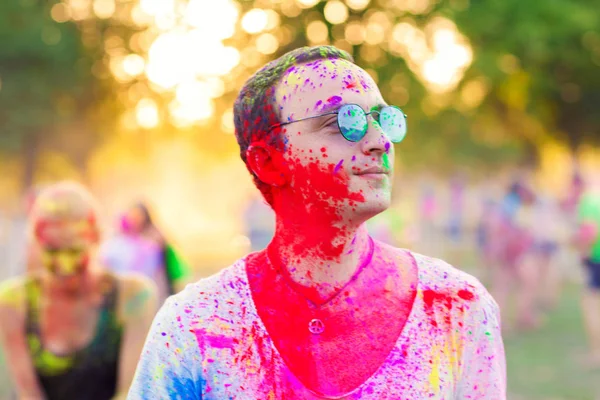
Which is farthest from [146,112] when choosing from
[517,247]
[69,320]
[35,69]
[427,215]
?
[69,320]

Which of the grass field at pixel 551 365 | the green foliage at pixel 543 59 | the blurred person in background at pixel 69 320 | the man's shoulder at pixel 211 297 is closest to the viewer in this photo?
the man's shoulder at pixel 211 297

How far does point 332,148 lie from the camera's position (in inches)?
79.0

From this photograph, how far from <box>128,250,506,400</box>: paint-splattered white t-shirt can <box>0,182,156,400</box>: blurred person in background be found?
2.24m

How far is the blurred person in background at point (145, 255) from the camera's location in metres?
6.27

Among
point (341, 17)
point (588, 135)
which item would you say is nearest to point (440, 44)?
point (341, 17)

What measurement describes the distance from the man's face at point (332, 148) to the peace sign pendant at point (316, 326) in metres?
0.27

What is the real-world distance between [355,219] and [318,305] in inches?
9.2

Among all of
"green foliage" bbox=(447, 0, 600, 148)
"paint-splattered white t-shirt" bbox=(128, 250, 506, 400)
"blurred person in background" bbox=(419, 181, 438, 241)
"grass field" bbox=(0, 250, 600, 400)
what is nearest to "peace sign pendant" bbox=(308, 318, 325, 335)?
"paint-splattered white t-shirt" bbox=(128, 250, 506, 400)

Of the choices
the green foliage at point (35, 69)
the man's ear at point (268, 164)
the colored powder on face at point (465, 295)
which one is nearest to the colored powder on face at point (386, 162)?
the man's ear at point (268, 164)

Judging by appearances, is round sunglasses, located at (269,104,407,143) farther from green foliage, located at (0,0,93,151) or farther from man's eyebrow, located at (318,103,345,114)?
green foliage, located at (0,0,93,151)

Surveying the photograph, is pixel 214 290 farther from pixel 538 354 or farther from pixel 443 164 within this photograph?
pixel 443 164

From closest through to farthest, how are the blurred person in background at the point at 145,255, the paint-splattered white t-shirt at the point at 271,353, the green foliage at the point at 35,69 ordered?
1. the paint-splattered white t-shirt at the point at 271,353
2. the blurred person in background at the point at 145,255
3. the green foliage at the point at 35,69

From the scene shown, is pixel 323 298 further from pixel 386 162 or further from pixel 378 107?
pixel 378 107

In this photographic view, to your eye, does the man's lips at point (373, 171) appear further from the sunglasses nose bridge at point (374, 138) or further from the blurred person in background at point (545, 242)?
the blurred person in background at point (545, 242)
